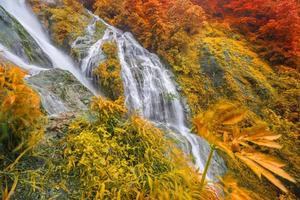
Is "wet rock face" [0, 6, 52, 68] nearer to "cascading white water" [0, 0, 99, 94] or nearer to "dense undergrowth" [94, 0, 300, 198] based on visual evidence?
"cascading white water" [0, 0, 99, 94]

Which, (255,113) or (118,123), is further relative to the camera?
(255,113)

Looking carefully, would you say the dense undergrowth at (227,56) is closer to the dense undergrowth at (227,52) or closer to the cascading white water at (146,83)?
the dense undergrowth at (227,52)

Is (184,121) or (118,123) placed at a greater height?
(118,123)

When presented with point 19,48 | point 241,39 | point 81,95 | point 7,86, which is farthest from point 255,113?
point 7,86

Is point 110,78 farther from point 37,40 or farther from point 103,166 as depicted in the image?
point 103,166

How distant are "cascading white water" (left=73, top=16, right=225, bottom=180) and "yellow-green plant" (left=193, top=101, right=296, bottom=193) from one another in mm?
4822

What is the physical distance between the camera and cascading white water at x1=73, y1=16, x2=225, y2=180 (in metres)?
7.24

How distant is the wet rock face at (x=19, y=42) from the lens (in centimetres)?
593

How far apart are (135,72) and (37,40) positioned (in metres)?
2.67

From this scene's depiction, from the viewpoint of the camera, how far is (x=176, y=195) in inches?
66.0

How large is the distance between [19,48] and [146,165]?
515 cm

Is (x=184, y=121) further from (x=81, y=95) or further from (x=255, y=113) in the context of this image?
(x=81, y=95)

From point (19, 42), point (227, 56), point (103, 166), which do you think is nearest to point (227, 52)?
point (227, 56)

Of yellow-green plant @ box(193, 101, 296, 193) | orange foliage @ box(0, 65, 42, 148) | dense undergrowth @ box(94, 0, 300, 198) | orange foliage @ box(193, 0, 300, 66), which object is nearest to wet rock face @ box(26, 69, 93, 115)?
orange foliage @ box(0, 65, 42, 148)
